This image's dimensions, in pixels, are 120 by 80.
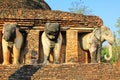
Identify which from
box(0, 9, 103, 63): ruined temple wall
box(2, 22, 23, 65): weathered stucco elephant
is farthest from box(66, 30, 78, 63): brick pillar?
box(2, 22, 23, 65): weathered stucco elephant

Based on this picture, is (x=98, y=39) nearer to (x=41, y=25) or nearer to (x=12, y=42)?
(x=41, y=25)

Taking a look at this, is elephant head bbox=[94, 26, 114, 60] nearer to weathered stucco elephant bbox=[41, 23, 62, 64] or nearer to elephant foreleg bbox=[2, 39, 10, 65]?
weathered stucco elephant bbox=[41, 23, 62, 64]

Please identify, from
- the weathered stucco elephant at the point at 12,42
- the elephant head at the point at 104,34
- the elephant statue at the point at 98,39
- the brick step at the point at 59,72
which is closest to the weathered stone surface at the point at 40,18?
the elephant statue at the point at 98,39

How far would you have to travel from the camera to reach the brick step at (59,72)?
6.98 m

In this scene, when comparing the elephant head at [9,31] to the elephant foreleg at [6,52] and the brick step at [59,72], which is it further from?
the brick step at [59,72]

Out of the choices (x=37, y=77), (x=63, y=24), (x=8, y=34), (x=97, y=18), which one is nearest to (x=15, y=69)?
(x=37, y=77)

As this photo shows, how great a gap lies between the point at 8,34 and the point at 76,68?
1.89 m

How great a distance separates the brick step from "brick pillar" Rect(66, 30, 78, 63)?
8.22 feet

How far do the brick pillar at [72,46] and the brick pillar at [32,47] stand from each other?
968 mm

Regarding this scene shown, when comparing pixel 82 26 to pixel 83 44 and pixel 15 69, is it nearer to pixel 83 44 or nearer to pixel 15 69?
pixel 83 44

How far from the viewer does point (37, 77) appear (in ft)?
22.8

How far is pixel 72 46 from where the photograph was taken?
10141mm

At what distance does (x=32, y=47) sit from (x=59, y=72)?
2.81 meters

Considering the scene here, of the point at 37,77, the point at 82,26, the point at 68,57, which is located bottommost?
the point at 37,77
